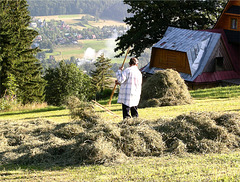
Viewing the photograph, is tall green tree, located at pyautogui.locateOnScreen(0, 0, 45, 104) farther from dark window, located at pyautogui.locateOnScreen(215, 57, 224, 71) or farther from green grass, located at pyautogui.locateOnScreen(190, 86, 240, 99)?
dark window, located at pyautogui.locateOnScreen(215, 57, 224, 71)

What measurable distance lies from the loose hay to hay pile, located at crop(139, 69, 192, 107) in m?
7.43

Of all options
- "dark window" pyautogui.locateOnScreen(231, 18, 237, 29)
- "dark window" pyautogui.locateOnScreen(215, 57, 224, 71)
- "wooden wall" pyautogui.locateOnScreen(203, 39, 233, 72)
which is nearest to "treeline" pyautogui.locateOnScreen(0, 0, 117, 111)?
"wooden wall" pyautogui.locateOnScreen(203, 39, 233, 72)

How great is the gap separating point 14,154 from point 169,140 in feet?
12.9

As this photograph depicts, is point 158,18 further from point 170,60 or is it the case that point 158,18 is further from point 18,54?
point 18,54

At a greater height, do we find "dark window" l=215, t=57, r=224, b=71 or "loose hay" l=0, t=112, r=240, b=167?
"dark window" l=215, t=57, r=224, b=71

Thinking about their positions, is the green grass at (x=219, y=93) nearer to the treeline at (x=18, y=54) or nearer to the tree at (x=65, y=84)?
the treeline at (x=18, y=54)

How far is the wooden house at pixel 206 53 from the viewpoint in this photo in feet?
112

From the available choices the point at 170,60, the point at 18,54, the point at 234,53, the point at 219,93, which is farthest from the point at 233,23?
the point at 18,54

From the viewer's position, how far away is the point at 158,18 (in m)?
45.8

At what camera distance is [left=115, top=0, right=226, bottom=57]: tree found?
44.5 m

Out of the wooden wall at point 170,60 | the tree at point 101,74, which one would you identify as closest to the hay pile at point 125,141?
the wooden wall at point 170,60

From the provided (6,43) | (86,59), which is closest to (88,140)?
(6,43)

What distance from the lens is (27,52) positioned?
38594mm

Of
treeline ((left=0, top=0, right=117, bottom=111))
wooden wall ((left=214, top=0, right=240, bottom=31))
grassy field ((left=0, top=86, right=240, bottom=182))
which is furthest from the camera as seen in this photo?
wooden wall ((left=214, top=0, right=240, bottom=31))
